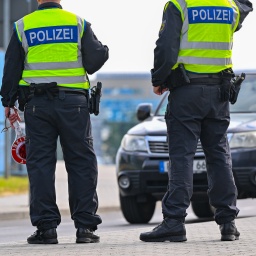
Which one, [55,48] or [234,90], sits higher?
[55,48]

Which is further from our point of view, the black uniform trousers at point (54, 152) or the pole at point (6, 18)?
the pole at point (6, 18)

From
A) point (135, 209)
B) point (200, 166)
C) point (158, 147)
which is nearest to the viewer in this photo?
point (200, 166)

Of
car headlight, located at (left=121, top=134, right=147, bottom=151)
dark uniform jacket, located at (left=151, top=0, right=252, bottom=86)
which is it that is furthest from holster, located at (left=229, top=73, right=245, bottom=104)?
car headlight, located at (left=121, top=134, right=147, bottom=151)

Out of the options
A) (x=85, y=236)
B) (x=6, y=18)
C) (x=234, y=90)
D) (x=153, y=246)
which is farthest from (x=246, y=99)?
(x=6, y=18)

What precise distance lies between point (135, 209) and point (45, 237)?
4.85 metres

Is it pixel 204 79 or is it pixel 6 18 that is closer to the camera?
pixel 204 79

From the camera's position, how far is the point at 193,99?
8.14 meters

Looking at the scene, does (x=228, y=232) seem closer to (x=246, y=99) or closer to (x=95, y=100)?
(x=95, y=100)

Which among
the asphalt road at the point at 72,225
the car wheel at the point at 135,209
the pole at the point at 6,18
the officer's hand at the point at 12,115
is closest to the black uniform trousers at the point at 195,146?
the officer's hand at the point at 12,115

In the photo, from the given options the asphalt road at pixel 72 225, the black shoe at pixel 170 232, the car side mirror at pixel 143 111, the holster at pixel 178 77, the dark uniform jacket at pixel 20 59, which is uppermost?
the dark uniform jacket at pixel 20 59

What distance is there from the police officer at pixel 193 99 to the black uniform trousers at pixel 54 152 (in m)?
0.54

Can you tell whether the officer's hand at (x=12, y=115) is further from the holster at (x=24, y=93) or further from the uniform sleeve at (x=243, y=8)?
the uniform sleeve at (x=243, y=8)

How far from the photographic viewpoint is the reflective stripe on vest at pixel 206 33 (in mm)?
8133

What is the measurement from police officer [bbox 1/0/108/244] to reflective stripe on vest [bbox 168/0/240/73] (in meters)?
0.62
